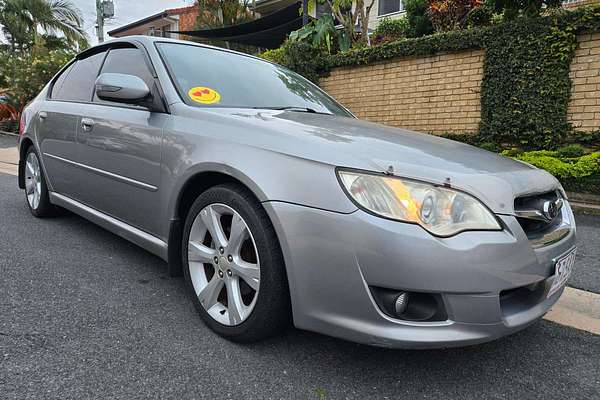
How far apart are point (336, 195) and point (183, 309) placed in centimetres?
120

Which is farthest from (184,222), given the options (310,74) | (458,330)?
(310,74)

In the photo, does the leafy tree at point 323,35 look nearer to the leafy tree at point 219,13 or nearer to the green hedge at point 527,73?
the green hedge at point 527,73

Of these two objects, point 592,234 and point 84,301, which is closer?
point 84,301

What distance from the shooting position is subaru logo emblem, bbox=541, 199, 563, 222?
1.79 meters

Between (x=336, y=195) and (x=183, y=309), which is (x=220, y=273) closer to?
(x=183, y=309)

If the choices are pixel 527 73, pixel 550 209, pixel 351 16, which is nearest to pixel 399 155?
pixel 550 209

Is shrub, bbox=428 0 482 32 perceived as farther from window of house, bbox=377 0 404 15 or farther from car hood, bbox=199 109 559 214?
car hood, bbox=199 109 559 214

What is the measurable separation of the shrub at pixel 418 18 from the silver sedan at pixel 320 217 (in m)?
8.41

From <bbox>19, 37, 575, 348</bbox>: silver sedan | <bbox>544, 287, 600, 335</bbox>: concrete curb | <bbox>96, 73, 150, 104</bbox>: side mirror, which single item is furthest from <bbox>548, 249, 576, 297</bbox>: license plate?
<bbox>96, 73, 150, 104</bbox>: side mirror

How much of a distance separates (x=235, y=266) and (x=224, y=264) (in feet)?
0.28

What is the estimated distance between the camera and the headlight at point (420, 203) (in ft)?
4.99

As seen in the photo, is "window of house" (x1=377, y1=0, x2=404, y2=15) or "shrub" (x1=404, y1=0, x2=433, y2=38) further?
"window of house" (x1=377, y1=0, x2=404, y2=15)

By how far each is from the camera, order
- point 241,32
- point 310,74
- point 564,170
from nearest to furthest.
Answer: point 564,170 → point 310,74 → point 241,32

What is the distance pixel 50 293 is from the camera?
245cm
